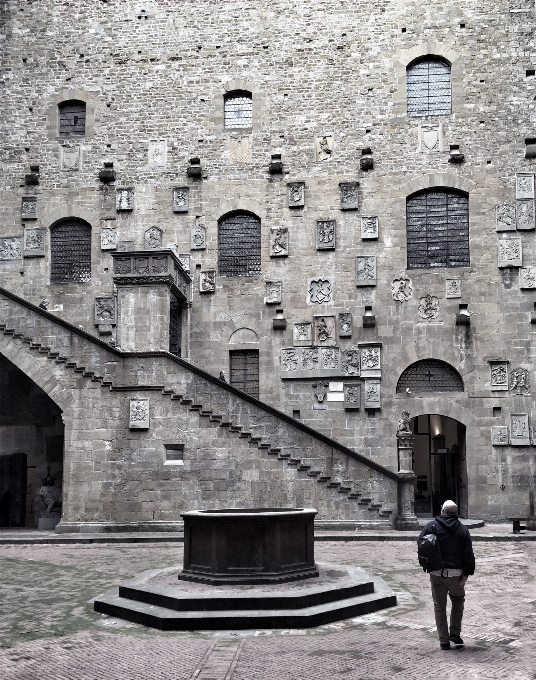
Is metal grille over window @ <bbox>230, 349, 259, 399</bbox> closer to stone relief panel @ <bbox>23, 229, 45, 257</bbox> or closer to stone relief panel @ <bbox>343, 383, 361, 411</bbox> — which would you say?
stone relief panel @ <bbox>343, 383, 361, 411</bbox>

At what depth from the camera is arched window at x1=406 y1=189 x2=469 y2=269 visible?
80.2 feet

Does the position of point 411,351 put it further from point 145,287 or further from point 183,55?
point 183,55

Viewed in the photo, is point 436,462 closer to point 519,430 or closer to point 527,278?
point 519,430

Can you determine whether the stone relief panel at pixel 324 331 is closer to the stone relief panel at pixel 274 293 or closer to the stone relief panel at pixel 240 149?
the stone relief panel at pixel 274 293

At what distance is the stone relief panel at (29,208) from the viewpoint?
2612 centimetres

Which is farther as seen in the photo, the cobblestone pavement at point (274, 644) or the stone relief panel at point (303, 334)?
the stone relief panel at point (303, 334)

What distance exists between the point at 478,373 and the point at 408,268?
12.1 ft

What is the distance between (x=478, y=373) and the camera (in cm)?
2352

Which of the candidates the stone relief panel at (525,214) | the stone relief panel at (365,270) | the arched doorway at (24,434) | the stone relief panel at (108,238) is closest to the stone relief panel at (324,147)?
the stone relief panel at (365,270)

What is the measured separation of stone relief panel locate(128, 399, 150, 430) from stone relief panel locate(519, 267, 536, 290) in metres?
11.2

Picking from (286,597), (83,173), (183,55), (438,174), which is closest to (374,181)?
(438,174)

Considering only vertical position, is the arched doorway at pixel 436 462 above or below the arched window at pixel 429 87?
below

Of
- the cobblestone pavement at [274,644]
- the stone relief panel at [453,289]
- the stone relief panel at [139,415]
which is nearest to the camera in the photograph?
the cobblestone pavement at [274,644]

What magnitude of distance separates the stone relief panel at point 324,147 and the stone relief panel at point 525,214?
579 centimetres
